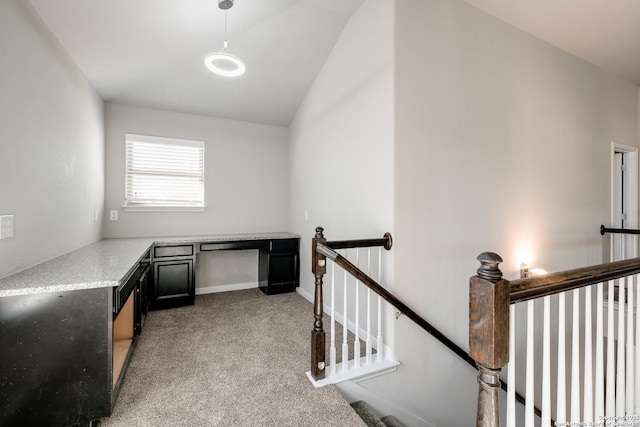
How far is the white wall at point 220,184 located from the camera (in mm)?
3541

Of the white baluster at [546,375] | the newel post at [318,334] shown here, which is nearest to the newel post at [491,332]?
the white baluster at [546,375]

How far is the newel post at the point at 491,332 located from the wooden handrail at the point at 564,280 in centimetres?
7

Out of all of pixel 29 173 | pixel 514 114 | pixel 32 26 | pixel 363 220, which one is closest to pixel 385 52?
pixel 363 220

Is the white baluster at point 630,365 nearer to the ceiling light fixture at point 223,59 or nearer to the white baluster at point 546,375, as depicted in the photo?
the white baluster at point 546,375

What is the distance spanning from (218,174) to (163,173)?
693 mm

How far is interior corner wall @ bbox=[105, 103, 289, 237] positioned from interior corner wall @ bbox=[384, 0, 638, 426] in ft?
8.27

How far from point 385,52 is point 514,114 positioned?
1.63m

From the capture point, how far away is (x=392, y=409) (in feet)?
7.10

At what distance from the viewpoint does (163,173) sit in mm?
3771

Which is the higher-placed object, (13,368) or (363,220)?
(363,220)

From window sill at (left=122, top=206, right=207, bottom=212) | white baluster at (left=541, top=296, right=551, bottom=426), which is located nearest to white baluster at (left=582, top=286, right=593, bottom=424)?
white baluster at (left=541, top=296, right=551, bottom=426)

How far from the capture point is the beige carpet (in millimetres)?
1640

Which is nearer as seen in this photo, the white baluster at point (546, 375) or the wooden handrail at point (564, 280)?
the wooden handrail at point (564, 280)

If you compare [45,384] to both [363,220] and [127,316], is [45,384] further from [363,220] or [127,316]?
[363,220]
